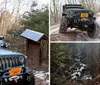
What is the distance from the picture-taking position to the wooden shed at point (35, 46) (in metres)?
2.87

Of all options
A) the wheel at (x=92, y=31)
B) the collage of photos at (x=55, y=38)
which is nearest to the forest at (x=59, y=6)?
the collage of photos at (x=55, y=38)

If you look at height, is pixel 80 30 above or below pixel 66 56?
above

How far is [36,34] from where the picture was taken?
289 centimetres

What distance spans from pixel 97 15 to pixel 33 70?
0.97 m

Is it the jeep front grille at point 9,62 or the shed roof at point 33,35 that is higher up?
the shed roof at point 33,35

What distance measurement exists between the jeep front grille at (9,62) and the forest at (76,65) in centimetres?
56

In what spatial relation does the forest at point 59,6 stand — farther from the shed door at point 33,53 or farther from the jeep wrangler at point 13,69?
the jeep wrangler at point 13,69

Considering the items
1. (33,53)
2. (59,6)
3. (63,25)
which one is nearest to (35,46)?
(33,53)

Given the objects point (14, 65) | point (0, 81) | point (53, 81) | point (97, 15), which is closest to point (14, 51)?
point (14, 65)

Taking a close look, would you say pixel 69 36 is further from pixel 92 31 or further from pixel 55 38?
pixel 92 31

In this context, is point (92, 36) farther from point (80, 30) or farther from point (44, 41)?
point (44, 41)

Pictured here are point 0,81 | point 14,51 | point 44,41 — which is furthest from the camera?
point 44,41

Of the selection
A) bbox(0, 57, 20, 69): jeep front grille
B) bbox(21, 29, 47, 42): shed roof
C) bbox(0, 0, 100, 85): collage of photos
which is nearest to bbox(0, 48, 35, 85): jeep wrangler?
bbox(0, 57, 20, 69): jeep front grille

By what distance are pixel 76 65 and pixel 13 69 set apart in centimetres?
83
